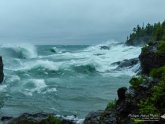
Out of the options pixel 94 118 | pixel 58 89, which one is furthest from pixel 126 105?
pixel 58 89

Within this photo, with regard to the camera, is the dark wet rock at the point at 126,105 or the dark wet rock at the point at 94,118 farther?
the dark wet rock at the point at 94,118

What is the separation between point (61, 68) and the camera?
53.2 meters

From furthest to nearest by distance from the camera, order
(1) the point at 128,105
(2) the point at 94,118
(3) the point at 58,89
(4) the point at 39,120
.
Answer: (3) the point at 58,89
(4) the point at 39,120
(2) the point at 94,118
(1) the point at 128,105

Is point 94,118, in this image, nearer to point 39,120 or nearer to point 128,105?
point 128,105

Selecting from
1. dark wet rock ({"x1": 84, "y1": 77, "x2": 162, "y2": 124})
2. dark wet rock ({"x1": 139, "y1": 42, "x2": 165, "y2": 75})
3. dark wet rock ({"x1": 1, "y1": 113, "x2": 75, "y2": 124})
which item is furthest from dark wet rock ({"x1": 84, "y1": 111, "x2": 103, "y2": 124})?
dark wet rock ({"x1": 139, "y1": 42, "x2": 165, "y2": 75})

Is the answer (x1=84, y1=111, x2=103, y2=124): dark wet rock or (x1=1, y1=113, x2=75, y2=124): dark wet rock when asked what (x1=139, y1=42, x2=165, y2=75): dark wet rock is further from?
(x1=84, y1=111, x2=103, y2=124): dark wet rock

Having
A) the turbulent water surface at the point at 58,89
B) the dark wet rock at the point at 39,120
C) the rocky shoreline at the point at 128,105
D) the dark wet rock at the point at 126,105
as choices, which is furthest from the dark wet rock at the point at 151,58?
the dark wet rock at the point at 126,105

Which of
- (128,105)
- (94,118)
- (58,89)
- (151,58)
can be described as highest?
(151,58)

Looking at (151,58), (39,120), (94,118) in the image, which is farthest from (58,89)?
(94,118)

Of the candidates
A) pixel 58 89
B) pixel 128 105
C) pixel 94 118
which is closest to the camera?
pixel 128 105

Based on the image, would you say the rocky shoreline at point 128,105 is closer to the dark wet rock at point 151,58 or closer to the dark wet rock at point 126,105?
the dark wet rock at point 126,105

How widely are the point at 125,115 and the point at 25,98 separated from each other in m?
17.4

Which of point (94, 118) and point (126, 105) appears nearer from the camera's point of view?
point (126, 105)

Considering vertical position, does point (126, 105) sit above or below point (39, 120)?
above
